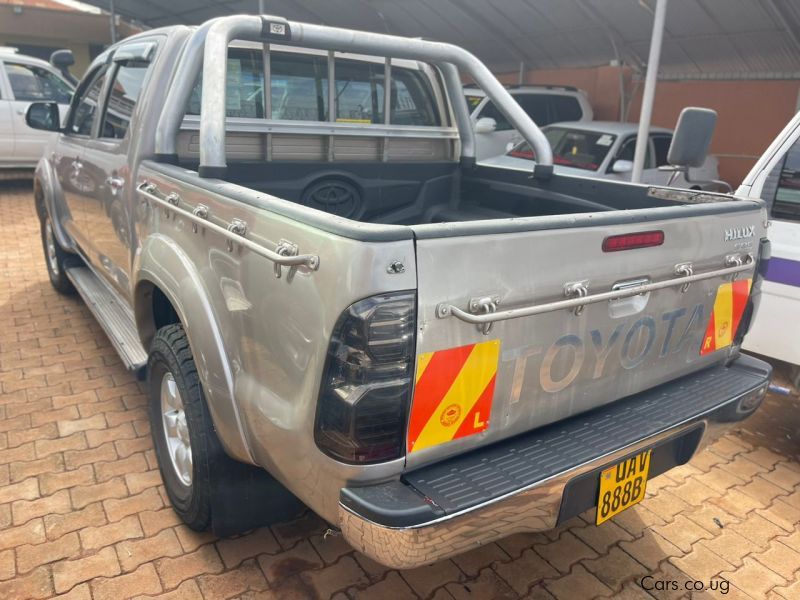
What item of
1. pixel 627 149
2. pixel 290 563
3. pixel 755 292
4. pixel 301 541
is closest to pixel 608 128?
pixel 627 149

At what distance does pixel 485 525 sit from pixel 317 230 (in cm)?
89

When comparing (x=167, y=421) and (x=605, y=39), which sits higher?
(x=605, y=39)

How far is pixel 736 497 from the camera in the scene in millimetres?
3012

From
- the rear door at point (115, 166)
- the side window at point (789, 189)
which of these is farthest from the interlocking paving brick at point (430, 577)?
the side window at point (789, 189)

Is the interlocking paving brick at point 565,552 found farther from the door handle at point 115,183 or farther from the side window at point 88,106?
the side window at point 88,106

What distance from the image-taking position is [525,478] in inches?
69.4

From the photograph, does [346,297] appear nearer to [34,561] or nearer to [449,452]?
[449,452]

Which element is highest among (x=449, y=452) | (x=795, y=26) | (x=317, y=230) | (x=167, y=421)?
(x=795, y=26)

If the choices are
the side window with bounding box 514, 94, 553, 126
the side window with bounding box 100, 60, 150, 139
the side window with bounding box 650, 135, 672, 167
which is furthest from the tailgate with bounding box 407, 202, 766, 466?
the side window with bounding box 514, 94, 553, 126

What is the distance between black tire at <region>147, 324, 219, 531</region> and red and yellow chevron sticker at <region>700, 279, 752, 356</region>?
5.95ft

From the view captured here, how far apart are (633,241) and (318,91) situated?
1.91 m

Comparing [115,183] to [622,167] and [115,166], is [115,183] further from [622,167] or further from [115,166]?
[622,167]

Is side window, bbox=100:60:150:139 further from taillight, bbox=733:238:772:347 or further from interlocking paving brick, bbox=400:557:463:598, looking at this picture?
taillight, bbox=733:238:772:347

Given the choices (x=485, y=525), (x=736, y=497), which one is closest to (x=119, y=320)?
(x=485, y=525)
